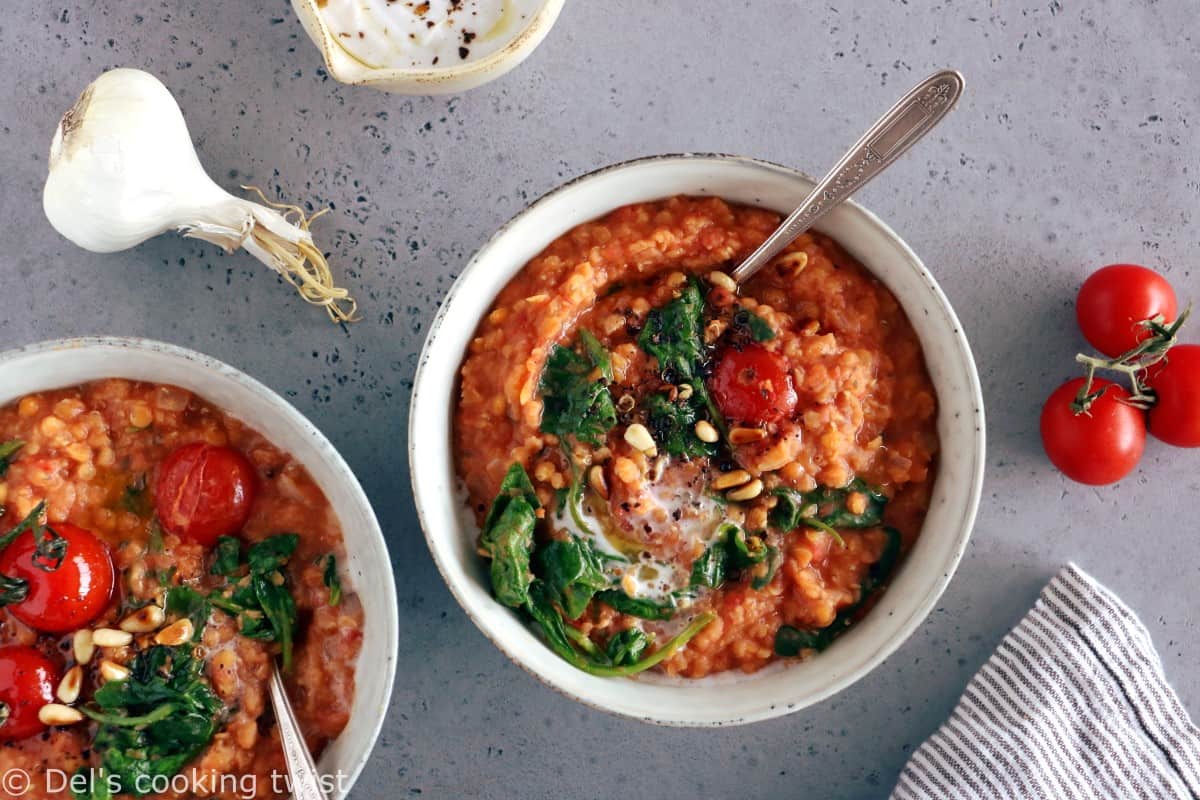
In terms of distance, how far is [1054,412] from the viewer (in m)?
3.41

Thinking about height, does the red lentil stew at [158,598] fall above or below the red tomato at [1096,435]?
below

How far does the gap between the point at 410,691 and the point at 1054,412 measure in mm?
2405

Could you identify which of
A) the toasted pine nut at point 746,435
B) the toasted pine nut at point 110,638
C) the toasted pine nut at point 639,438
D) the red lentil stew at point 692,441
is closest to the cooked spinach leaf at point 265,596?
the toasted pine nut at point 110,638

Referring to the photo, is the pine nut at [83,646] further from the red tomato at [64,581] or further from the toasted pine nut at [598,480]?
the toasted pine nut at [598,480]

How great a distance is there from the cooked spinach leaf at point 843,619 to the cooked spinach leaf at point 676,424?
61 centimetres

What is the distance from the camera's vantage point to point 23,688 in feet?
9.25

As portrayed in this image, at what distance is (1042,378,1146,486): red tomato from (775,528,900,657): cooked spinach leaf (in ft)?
2.48

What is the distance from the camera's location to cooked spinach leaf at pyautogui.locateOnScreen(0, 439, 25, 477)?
2953 millimetres

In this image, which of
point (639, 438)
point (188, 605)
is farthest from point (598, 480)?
point (188, 605)

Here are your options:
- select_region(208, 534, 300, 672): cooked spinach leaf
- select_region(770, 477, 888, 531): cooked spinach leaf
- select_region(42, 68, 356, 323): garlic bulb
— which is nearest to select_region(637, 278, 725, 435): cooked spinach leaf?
select_region(770, 477, 888, 531): cooked spinach leaf

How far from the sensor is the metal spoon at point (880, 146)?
2695 mm

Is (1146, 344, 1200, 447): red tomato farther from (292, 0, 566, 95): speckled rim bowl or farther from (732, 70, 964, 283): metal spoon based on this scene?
(292, 0, 566, 95): speckled rim bowl

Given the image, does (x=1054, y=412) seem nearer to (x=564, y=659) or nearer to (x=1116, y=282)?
(x=1116, y=282)

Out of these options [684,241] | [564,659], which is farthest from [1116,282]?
[564,659]
